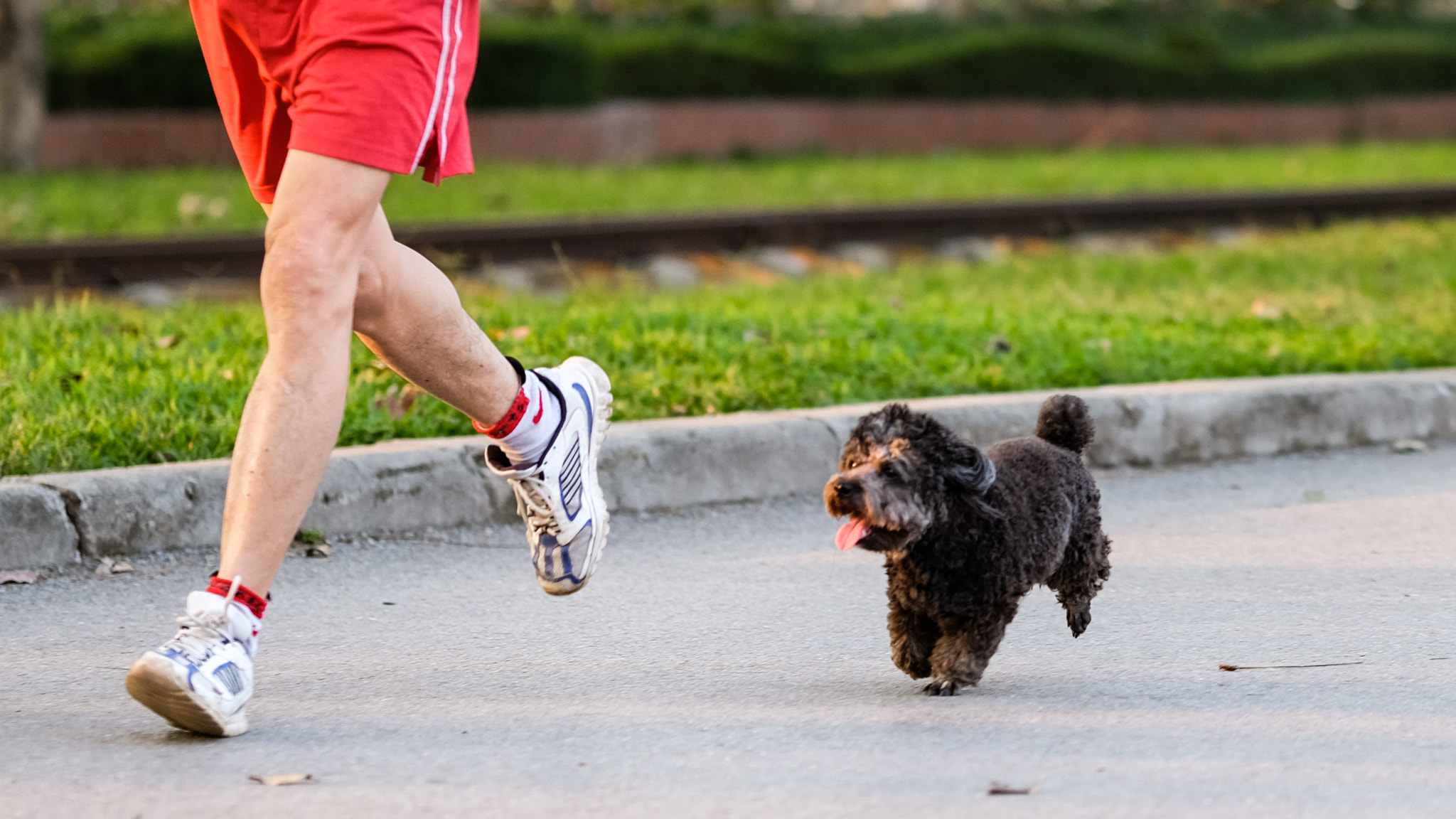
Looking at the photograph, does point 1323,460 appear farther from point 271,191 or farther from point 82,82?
point 82,82

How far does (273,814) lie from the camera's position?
8.83 ft

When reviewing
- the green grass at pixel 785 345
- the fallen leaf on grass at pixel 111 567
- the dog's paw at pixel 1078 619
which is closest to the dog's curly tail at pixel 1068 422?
the dog's paw at pixel 1078 619

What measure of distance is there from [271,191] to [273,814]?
1374mm

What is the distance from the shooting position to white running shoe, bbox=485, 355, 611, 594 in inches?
146

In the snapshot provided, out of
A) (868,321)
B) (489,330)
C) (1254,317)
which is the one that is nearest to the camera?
(489,330)

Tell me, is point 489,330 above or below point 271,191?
below

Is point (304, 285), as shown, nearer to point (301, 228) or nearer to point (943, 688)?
point (301, 228)

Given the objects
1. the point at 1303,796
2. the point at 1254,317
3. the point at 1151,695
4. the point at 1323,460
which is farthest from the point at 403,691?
the point at 1254,317

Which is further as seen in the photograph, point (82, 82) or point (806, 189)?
point (82, 82)

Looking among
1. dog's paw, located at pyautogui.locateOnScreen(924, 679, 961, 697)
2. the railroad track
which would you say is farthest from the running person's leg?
the railroad track

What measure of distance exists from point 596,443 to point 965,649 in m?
1.06

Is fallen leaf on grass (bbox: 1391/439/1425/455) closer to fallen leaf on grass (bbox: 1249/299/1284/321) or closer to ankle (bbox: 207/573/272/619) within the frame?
fallen leaf on grass (bbox: 1249/299/1284/321)

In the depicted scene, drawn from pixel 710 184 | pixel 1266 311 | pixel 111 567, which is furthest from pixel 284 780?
pixel 710 184

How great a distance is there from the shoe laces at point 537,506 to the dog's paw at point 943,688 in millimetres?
901
